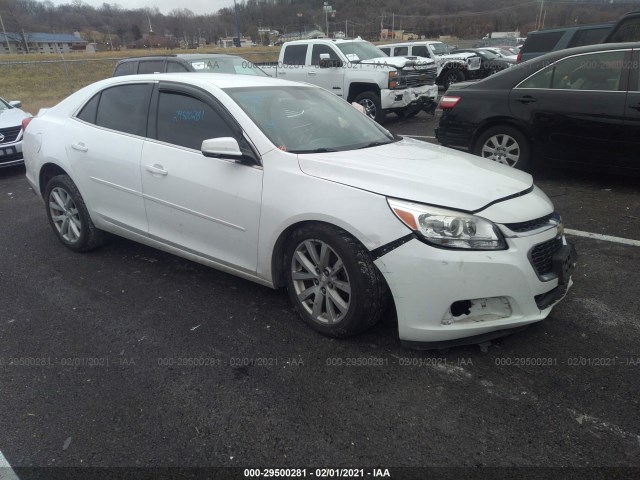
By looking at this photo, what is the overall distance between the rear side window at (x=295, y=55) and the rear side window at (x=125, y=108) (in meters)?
8.24

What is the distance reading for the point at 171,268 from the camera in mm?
4168

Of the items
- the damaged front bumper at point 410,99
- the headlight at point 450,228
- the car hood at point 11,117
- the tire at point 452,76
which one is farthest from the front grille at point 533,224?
the tire at point 452,76

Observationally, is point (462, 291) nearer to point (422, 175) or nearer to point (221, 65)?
point (422, 175)

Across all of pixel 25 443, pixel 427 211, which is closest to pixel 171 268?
pixel 25 443

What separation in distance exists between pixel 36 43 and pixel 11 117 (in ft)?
258

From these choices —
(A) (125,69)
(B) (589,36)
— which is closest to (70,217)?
(A) (125,69)

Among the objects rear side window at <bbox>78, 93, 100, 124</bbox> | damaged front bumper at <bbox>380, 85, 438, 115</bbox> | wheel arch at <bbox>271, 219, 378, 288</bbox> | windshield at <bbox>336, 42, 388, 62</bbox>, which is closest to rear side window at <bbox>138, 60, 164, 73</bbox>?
windshield at <bbox>336, 42, 388, 62</bbox>

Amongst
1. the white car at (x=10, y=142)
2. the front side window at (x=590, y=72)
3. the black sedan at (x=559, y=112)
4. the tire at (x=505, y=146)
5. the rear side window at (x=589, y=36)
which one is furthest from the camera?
the rear side window at (x=589, y=36)

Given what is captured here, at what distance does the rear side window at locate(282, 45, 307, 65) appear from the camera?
1172 cm

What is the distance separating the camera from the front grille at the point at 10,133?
7.97 m

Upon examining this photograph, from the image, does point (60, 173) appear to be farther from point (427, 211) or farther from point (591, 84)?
point (591, 84)

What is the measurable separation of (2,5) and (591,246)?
6619 cm

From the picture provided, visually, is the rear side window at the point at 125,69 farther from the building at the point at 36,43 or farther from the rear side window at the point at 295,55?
the building at the point at 36,43

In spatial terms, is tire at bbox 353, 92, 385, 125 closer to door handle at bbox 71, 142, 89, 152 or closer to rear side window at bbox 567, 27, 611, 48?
rear side window at bbox 567, 27, 611, 48
